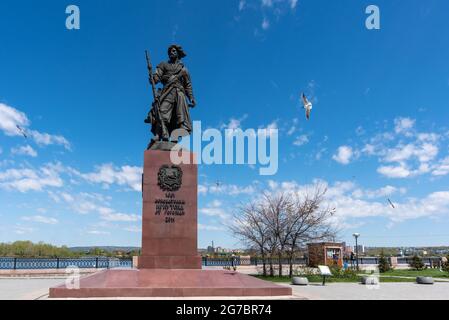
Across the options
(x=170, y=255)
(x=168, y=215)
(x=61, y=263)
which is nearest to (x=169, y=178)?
(x=168, y=215)

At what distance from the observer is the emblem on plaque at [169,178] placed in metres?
12.4

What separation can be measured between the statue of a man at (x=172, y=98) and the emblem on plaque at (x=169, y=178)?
1596 mm

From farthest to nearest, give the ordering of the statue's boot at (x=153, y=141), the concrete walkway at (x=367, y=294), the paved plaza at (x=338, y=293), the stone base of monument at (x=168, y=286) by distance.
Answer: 1. the statue's boot at (x=153, y=141)
2. the concrete walkway at (x=367, y=294)
3. the paved plaza at (x=338, y=293)
4. the stone base of monument at (x=168, y=286)

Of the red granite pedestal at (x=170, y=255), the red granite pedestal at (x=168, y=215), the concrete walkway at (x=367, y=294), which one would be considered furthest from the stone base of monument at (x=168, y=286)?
the concrete walkway at (x=367, y=294)

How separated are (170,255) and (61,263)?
70.4 feet

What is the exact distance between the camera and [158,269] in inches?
444

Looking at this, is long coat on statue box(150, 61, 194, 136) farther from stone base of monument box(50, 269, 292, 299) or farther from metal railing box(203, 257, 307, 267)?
metal railing box(203, 257, 307, 267)

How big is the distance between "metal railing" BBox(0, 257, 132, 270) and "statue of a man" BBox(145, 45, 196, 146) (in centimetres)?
1595

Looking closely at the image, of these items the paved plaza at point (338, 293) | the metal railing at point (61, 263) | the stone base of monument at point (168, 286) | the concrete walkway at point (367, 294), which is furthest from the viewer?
the metal railing at point (61, 263)

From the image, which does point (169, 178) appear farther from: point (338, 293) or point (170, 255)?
point (338, 293)

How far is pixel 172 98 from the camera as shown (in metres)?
14.2

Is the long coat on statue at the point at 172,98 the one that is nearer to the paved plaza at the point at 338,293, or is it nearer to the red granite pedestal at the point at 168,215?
the red granite pedestal at the point at 168,215

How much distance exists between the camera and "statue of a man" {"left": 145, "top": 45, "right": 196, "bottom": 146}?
1394 centimetres
